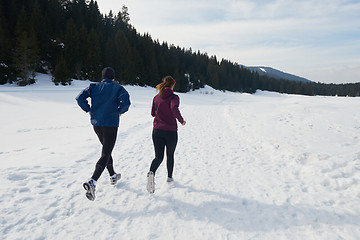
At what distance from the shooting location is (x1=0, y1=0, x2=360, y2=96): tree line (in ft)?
93.5

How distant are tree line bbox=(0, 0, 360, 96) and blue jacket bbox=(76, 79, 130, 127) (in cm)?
3085

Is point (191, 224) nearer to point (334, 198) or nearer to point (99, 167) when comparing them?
→ point (99, 167)

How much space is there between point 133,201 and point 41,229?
1.30 meters

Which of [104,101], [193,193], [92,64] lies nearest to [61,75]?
[92,64]

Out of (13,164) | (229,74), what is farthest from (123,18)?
(13,164)

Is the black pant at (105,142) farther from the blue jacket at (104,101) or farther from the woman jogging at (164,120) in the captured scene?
the woman jogging at (164,120)

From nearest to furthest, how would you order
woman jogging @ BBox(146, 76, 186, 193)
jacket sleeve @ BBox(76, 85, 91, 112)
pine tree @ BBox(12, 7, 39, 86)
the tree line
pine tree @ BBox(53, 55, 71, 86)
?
jacket sleeve @ BBox(76, 85, 91, 112), woman jogging @ BBox(146, 76, 186, 193), pine tree @ BBox(12, 7, 39, 86), the tree line, pine tree @ BBox(53, 55, 71, 86)

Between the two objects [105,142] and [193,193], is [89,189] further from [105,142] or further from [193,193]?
[193,193]

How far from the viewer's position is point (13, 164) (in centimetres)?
476

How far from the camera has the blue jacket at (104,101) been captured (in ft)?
11.0

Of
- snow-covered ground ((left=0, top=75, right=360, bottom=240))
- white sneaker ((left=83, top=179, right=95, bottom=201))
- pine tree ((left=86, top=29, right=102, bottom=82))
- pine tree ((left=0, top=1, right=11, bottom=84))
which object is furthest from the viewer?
pine tree ((left=86, top=29, right=102, bottom=82))

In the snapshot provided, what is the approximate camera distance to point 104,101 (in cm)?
338

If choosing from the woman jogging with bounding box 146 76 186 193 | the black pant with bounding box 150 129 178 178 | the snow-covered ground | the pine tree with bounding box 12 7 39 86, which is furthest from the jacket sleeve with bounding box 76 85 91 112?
the pine tree with bounding box 12 7 39 86

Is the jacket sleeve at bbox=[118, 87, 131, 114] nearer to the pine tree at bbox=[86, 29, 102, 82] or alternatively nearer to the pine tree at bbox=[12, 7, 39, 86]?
the pine tree at bbox=[12, 7, 39, 86]
